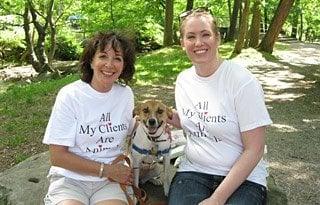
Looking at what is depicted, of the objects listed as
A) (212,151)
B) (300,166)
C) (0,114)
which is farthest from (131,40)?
(0,114)

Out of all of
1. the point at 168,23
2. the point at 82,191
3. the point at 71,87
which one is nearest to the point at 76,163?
the point at 82,191

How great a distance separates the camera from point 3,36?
2244 centimetres

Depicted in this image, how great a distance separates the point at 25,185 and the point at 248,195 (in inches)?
90.4

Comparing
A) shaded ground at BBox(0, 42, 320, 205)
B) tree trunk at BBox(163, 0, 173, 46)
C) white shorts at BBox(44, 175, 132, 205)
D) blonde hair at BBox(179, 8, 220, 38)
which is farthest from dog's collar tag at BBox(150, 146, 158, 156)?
tree trunk at BBox(163, 0, 173, 46)

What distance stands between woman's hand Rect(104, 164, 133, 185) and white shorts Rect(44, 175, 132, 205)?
0.06 meters

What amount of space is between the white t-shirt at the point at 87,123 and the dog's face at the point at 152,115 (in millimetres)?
296

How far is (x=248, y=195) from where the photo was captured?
9.75 feet

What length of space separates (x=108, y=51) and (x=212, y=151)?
3.49ft

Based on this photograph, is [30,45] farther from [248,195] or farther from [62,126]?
[248,195]

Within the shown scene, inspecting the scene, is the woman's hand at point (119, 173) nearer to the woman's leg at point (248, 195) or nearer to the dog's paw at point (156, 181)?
the dog's paw at point (156, 181)

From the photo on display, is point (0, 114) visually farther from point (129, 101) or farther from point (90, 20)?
point (90, 20)

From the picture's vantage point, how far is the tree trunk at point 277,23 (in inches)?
610

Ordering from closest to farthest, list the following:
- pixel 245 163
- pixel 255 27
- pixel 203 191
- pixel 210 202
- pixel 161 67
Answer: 1. pixel 210 202
2. pixel 245 163
3. pixel 203 191
4. pixel 161 67
5. pixel 255 27

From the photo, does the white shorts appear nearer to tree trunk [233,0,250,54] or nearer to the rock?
the rock
